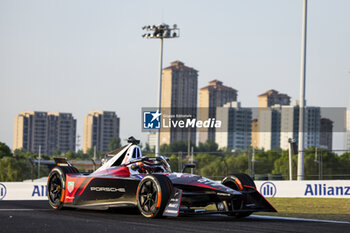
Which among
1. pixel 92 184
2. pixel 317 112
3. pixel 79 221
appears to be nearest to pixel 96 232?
pixel 79 221

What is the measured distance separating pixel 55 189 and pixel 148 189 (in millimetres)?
3816

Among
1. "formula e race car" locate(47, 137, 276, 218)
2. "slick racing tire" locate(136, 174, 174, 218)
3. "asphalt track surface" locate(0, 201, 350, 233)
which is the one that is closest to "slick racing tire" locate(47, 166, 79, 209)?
"formula e race car" locate(47, 137, 276, 218)

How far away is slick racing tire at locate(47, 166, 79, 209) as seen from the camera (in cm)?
1457

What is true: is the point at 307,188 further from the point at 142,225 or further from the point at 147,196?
the point at 142,225

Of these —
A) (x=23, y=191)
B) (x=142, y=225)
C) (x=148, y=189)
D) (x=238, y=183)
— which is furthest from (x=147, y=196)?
(x=23, y=191)

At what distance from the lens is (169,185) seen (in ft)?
38.4

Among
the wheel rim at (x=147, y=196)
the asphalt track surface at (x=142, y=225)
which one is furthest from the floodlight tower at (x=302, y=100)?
the wheel rim at (x=147, y=196)

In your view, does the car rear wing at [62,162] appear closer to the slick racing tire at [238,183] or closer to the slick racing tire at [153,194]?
the slick racing tire at [153,194]

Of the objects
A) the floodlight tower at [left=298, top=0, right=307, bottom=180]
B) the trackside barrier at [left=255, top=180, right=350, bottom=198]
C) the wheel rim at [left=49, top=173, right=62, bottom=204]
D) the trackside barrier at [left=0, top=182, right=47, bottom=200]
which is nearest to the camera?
the wheel rim at [left=49, top=173, right=62, bottom=204]

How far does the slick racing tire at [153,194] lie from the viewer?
11.5m

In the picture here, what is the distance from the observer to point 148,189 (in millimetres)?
12047

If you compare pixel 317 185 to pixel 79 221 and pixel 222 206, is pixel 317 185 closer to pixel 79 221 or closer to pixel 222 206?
pixel 222 206

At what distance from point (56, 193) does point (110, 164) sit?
1672 millimetres

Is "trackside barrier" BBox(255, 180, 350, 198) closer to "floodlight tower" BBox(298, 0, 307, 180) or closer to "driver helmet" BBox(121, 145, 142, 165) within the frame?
"floodlight tower" BBox(298, 0, 307, 180)
